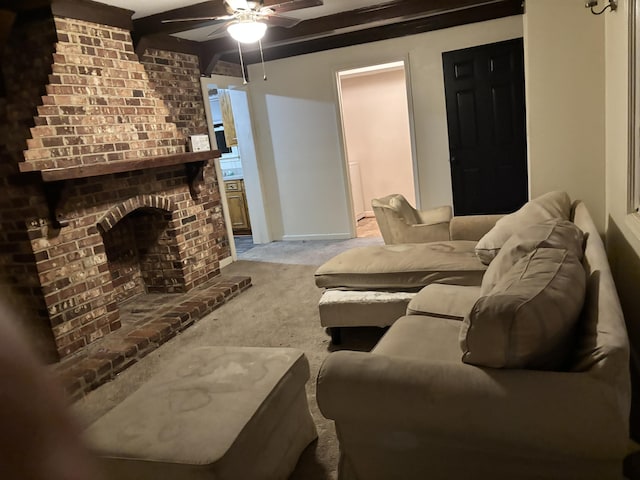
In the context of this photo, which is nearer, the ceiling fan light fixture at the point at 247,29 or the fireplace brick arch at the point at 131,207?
the ceiling fan light fixture at the point at 247,29

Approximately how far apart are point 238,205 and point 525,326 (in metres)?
5.91

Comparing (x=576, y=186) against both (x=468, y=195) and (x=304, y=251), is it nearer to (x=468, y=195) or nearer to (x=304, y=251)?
(x=468, y=195)

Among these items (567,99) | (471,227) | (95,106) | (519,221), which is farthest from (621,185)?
(95,106)

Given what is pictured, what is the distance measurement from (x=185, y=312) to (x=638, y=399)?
288 cm

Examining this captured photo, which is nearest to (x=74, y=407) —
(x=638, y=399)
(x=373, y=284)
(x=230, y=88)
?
(x=638, y=399)

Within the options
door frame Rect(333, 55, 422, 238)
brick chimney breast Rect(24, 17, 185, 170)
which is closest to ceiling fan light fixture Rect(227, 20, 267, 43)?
brick chimney breast Rect(24, 17, 185, 170)

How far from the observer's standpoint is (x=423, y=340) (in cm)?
200

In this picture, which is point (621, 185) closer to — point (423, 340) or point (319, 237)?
point (423, 340)

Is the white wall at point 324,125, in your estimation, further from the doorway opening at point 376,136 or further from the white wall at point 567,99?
the white wall at point 567,99

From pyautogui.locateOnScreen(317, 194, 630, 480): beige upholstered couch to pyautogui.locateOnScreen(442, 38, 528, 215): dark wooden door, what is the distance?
3.73 m

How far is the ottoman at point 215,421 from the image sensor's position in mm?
1526

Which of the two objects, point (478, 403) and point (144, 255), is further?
point (144, 255)

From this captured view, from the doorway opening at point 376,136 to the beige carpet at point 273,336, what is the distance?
3.05m

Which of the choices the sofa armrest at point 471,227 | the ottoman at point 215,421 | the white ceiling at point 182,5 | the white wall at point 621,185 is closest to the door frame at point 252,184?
the white ceiling at point 182,5
